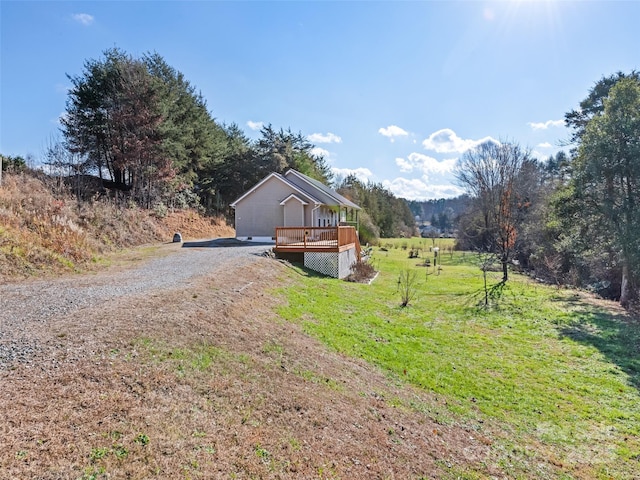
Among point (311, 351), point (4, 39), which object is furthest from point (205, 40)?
point (311, 351)

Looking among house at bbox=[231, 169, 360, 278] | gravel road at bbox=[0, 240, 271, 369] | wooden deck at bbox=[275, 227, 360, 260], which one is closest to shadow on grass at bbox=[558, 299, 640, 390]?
wooden deck at bbox=[275, 227, 360, 260]

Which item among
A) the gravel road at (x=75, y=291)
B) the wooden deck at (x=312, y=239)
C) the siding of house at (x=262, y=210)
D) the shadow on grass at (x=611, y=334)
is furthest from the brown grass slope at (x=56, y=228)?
the shadow on grass at (x=611, y=334)

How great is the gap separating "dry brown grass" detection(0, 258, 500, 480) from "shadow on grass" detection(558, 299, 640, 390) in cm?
601

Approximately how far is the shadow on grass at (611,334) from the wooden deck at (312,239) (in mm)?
9146

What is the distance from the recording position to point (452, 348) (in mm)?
9023

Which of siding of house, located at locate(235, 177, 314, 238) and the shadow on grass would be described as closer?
the shadow on grass

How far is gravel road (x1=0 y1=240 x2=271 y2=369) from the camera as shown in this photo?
4.88 meters

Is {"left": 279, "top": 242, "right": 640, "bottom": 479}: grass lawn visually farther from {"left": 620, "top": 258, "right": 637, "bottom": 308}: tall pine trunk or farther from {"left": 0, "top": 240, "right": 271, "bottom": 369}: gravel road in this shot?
{"left": 0, "top": 240, "right": 271, "bottom": 369}: gravel road

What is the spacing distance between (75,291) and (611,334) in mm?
14712

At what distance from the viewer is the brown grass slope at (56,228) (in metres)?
9.80

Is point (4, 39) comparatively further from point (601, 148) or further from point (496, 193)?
point (496, 193)

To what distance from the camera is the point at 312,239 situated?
17.0m

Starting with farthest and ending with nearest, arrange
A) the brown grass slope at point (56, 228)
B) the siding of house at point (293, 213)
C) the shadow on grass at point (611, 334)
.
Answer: the siding of house at point (293, 213)
the brown grass slope at point (56, 228)
the shadow on grass at point (611, 334)

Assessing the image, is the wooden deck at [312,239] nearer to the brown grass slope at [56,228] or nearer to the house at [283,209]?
the house at [283,209]
